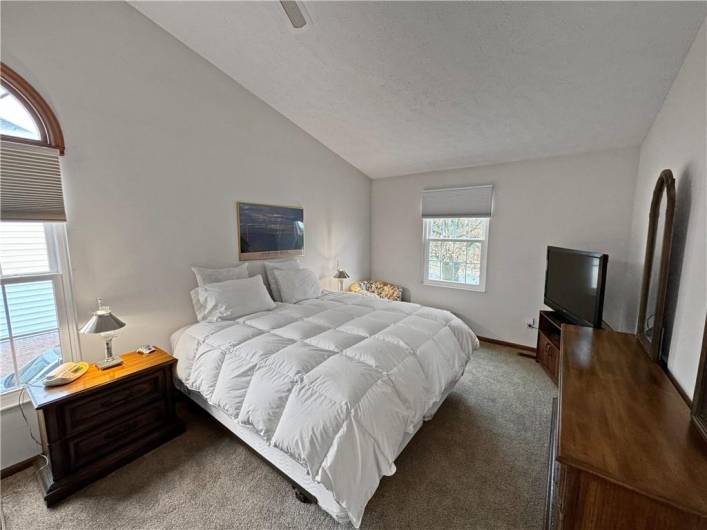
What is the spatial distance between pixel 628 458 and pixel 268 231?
319 cm

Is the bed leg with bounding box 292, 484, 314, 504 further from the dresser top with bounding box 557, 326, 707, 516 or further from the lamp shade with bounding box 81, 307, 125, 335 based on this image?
the lamp shade with bounding box 81, 307, 125, 335

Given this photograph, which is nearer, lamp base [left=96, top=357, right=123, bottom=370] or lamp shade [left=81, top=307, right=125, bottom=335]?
lamp shade [left=81, top=307, right=125, bottom=335]

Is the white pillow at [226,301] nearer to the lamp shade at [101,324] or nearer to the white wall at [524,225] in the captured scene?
the lamp shade at [101,324]

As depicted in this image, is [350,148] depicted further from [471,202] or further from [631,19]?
[631,19]

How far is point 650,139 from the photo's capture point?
243 cm

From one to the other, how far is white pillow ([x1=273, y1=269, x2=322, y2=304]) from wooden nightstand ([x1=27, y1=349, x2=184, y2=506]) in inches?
48.5

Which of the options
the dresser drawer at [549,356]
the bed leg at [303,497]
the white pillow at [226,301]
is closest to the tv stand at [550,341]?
the dresser drawer at [549,356]

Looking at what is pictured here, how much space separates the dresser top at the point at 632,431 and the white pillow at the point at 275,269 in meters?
2.57

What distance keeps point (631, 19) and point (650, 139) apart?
1.31 meters

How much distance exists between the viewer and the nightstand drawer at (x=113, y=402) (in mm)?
1703

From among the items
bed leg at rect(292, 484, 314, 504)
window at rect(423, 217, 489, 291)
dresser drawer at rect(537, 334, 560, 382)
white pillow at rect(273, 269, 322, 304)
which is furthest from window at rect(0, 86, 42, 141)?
dresser drawer at rect(537, 334, 560, 382)

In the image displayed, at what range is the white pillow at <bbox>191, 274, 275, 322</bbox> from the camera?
250 centimetres

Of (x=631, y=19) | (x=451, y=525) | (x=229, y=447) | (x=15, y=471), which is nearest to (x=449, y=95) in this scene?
(x=631, y=19)

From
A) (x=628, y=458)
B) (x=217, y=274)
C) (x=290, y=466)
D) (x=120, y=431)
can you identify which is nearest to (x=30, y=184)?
(x=217, y=274)
